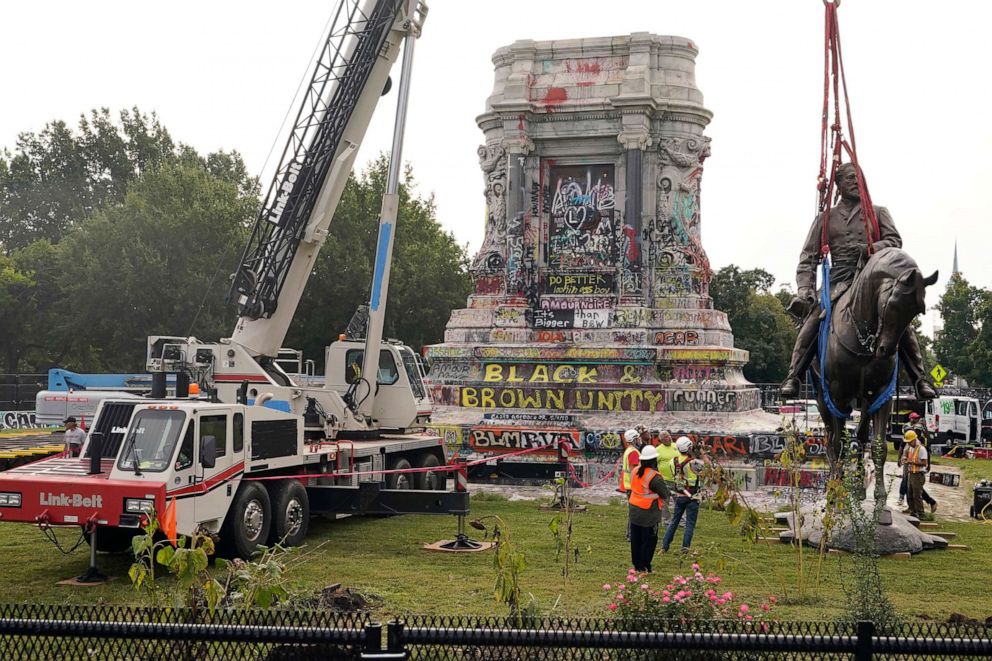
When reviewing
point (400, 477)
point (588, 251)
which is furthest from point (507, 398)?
point (400, 477)

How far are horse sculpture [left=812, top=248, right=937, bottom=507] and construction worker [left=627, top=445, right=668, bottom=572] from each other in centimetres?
276

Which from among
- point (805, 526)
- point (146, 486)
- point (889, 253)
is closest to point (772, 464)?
point (805, 526)

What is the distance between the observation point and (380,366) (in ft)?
72.2

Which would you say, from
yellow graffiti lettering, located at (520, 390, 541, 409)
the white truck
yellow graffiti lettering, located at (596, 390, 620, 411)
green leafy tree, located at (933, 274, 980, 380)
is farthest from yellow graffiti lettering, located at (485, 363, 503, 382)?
green leafy tree, located at (933, 274, 980, 380)

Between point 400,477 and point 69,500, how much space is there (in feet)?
24.6

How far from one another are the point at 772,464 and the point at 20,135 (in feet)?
197

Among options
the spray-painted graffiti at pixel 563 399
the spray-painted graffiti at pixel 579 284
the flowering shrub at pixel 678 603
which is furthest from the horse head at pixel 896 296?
the spray-painted graffiti at pixel 579 284

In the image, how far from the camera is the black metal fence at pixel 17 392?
47062 mm

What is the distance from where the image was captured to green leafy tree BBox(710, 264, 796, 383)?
67062mm

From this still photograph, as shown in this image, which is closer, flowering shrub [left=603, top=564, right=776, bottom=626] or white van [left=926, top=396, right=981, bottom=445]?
flowering shrub [left=603, top=564, right=776, bottom=626]

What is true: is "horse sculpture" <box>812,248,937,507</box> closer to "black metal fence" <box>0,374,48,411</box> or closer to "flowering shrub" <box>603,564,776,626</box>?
"flowering shrub" <box>603,564,776,626</box>

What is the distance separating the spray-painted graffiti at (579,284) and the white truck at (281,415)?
8.25 m

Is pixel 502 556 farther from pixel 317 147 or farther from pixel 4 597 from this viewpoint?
pixel 317 147

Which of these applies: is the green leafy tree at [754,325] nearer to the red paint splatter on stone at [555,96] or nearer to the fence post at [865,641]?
the red paint splatter on stone at [555,96]
